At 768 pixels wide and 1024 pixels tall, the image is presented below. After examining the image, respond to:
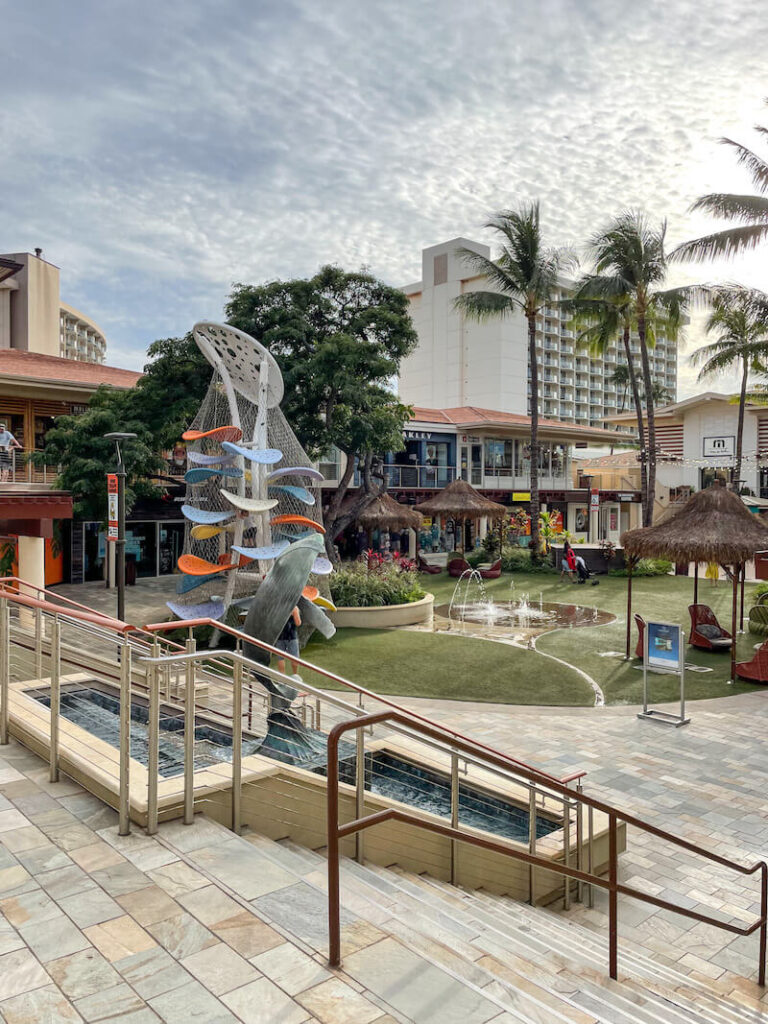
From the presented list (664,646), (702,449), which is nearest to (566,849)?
(664,646)

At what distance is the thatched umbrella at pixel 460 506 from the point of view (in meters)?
28.1

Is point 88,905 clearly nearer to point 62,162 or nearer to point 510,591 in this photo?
point 62,162

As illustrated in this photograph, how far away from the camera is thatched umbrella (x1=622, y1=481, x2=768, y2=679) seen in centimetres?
1416

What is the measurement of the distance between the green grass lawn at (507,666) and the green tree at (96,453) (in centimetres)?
772

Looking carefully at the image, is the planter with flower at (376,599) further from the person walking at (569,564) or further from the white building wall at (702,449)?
the white building wall at (702,449)

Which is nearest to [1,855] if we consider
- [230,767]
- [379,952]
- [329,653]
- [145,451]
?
[230,767]

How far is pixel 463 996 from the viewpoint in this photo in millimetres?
3025

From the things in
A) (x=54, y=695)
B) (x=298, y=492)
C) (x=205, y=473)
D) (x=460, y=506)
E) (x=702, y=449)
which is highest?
(x=702, y=449)

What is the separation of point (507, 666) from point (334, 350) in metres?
9.74

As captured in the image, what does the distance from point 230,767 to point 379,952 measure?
2109 mm

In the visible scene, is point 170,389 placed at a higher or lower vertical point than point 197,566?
higher

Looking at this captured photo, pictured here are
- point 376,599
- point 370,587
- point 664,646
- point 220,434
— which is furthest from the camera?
point 370,587

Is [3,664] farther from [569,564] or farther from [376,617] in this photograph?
[569,564]

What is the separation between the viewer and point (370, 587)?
18.3 m
